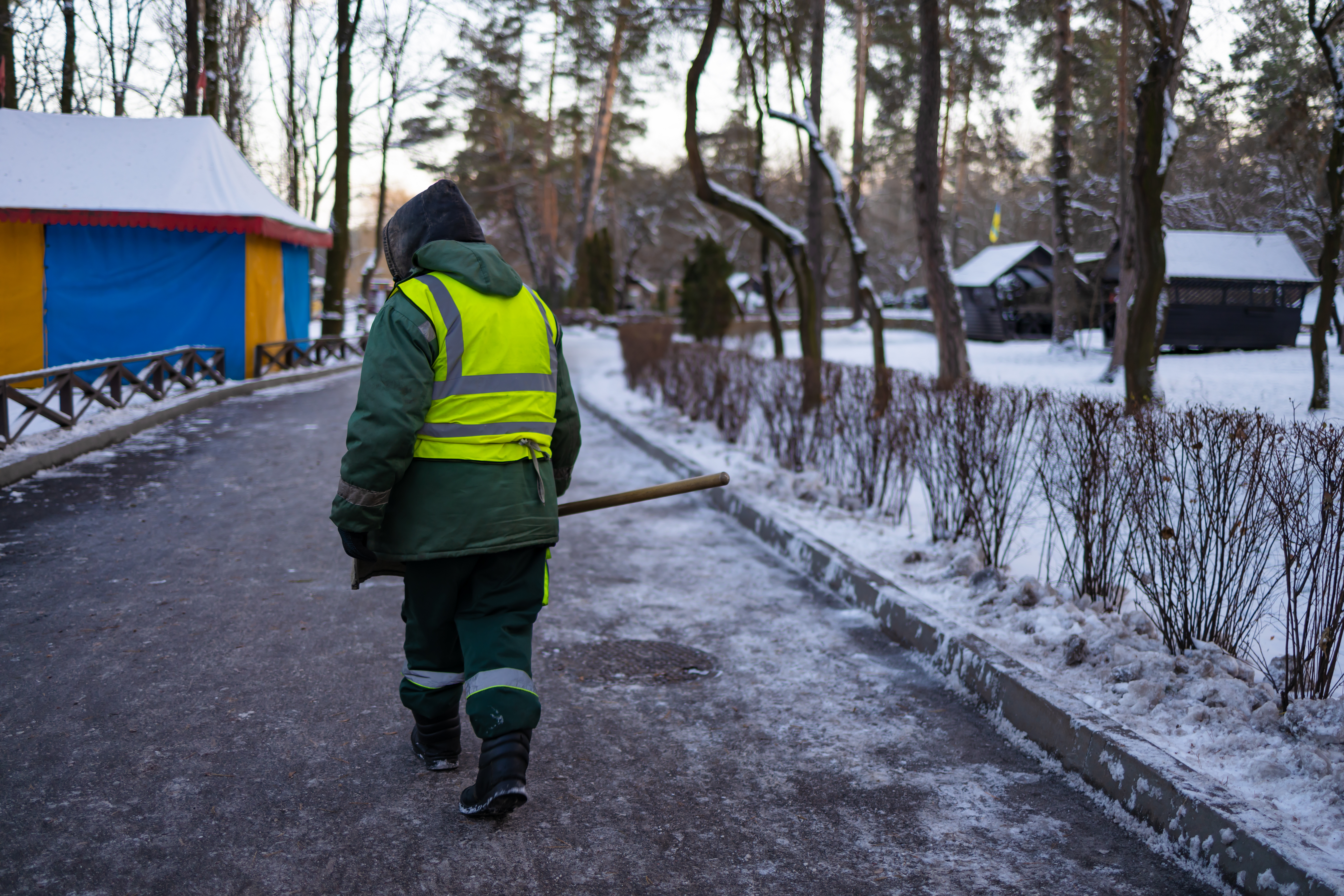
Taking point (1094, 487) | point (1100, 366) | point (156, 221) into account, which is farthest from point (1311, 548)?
point (1100, 366)

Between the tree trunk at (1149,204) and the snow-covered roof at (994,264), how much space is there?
26.1 meters

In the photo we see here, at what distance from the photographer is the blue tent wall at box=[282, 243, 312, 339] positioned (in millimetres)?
19750

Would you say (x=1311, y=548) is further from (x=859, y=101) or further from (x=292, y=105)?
(x=292, y=105)

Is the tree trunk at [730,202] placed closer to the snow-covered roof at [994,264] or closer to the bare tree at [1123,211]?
the bare tree at [1123,211]

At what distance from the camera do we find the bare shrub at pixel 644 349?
15.0 metres

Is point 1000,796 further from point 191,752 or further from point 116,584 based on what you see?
point 116,584

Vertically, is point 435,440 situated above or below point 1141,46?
below

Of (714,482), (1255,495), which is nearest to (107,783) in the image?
(714,482)

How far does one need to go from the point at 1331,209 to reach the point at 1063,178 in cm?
1439

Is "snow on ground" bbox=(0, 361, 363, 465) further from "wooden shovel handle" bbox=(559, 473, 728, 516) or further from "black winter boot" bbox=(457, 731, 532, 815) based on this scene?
"black winter boot" bbox=(457, 731, 532, 815)

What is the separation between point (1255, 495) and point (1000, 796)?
5.05 feet

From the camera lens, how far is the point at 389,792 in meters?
3.30

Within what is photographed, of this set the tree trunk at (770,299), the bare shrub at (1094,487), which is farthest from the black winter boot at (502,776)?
the tree trunk at (770,299)

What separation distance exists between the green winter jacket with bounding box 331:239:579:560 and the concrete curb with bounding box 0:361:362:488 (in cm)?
655
